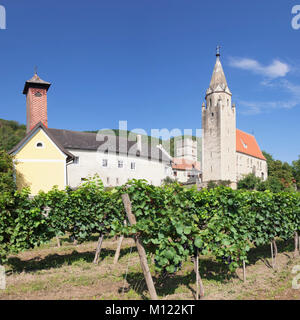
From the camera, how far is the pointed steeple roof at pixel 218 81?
192 ft

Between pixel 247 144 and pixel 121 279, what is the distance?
2558 inches

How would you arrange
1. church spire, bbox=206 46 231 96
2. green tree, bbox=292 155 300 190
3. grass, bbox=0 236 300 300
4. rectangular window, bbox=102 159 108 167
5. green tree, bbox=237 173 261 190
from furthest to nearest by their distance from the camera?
1. green tree, bbox=292 155 300 190
2. church spire, bbox=206 46 231 96
3. green tree, bbox=237 173 261 190
4. rectangular window, bbox=102 159 108 167
5. grass, bbox=0 236 300 300

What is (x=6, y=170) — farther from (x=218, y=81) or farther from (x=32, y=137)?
(x=218, y=81)

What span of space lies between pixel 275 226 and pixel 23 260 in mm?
9474

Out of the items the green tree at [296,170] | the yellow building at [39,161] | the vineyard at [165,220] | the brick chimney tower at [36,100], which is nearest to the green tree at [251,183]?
the green tree at [296,170]

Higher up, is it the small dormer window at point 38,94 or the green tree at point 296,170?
the small dormer window at point 38,94

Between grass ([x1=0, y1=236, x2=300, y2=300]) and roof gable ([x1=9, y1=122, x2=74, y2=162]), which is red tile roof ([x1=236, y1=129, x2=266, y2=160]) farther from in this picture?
grass ([x1=0, y1=236, x2=300, y2=300])

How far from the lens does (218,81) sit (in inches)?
2339

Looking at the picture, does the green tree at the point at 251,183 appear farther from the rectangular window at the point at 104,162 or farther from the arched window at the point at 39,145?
the arched window at the point at 39,145

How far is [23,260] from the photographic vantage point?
34.1 ft

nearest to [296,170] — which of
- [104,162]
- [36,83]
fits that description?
[104,162]

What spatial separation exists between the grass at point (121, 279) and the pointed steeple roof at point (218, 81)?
169ft

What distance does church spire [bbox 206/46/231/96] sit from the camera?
58.6 metres

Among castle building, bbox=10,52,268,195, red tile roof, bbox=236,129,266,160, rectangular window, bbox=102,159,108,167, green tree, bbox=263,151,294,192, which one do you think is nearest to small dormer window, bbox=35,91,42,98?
castle building, bbox=10,52,268,195
